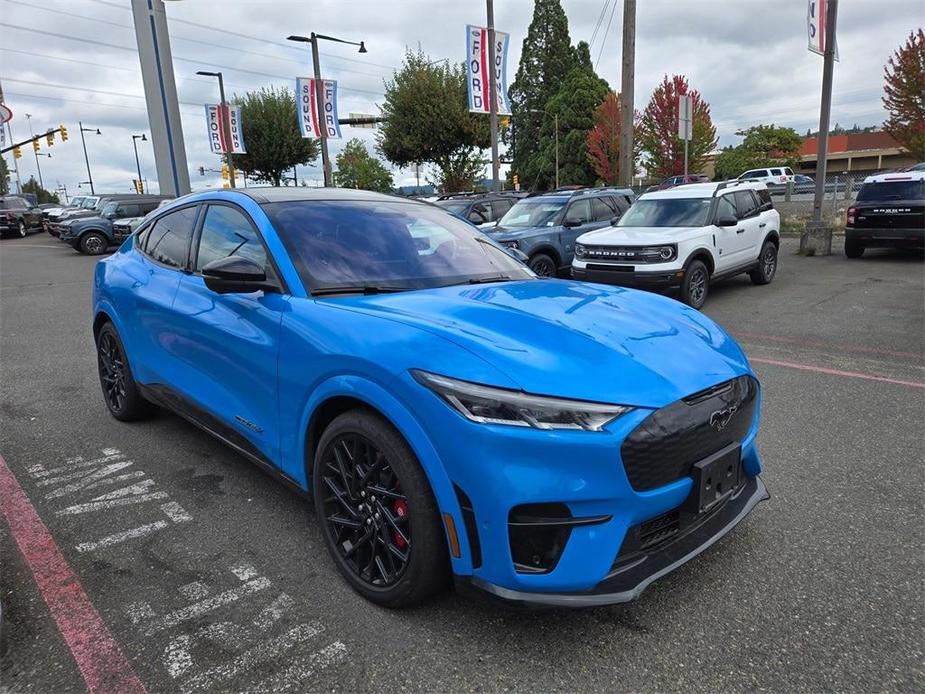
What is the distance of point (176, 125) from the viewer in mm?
23125

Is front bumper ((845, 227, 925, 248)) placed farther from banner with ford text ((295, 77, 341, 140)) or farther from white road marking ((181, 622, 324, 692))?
banner with ford text ((295, 77, 341, 140))

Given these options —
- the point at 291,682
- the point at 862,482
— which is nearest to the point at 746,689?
the point at 291,682

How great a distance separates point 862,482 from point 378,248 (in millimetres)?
2939

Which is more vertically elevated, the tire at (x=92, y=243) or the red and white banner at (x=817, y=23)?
the red and white banner at (x=817, y=23)

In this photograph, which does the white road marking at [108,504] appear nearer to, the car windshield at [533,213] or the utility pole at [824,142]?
the car windshield at [533,213]

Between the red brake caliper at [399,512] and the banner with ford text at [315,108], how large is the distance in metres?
25.3

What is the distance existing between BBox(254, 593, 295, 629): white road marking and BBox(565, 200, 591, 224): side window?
9563 mm

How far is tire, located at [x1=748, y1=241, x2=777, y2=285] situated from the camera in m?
10.5

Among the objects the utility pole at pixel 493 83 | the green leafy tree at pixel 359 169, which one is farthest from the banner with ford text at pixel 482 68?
the green leafy tree at pixel 359 169

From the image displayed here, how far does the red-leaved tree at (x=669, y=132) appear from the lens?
38.8 m

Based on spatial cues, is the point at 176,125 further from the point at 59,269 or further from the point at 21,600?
the point at 21,600

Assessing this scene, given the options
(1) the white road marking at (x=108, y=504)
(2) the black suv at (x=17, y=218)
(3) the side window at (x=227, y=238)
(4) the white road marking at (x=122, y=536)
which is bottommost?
(4) the white road marking at (x=122, y=536)

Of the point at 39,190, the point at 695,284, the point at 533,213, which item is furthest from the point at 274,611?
the point at 39,190

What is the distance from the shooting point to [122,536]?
3094mm
